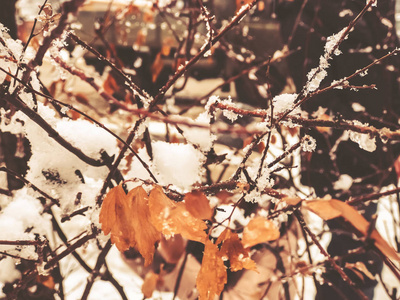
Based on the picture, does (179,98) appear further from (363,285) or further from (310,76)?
(310,76)

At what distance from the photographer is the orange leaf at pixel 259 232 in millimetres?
724

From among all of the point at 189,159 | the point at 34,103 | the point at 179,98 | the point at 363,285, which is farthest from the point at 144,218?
the point at 179,98

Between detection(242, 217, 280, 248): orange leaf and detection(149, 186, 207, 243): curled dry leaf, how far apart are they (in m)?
0.14

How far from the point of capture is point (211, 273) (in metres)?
0.88

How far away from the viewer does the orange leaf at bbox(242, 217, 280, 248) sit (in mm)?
724

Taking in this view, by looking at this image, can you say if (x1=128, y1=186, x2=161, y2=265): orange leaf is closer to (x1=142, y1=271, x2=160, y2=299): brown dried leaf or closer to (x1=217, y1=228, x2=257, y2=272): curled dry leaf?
(x1=217, y1=228, x2=257, y2=272): curled dry leaf

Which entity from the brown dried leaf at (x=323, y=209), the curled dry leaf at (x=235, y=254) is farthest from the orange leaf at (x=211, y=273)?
the brown dried leaf at (x=323, y=209)

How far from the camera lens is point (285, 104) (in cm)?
107

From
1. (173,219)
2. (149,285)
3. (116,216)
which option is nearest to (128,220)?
(116,216)

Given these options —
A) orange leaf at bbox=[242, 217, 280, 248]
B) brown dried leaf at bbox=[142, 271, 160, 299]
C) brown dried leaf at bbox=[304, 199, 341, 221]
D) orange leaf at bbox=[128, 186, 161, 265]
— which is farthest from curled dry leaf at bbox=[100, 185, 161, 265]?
brown dried leaf at bbox=[142, 271, 160, 299]

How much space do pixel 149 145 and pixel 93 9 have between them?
5.68 metres

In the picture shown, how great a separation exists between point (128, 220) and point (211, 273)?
0.27 metres

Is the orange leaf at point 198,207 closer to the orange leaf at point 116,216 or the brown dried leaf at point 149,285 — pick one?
the orange leaf at point 116,216

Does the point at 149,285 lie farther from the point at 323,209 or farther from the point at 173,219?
the point at 323,209
